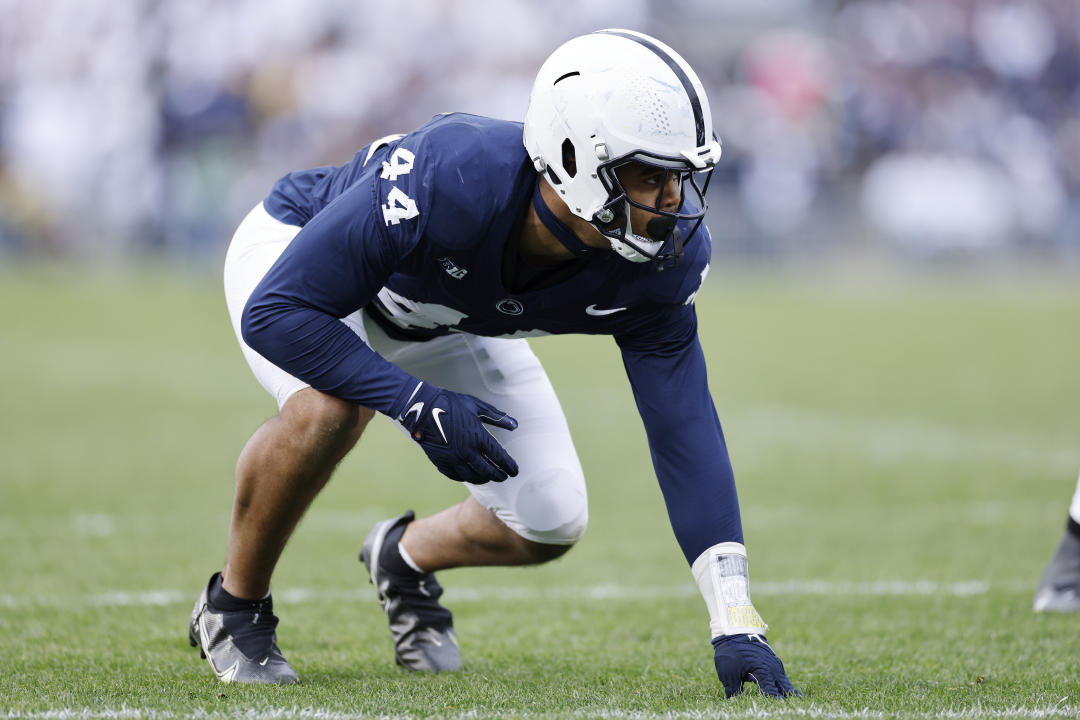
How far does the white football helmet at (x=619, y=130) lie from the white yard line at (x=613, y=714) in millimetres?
1095

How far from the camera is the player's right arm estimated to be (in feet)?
10.9

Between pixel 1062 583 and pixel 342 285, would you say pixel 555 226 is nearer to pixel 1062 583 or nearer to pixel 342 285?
pixel 342 285

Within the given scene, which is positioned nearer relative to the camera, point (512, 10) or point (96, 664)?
point (96, 664)

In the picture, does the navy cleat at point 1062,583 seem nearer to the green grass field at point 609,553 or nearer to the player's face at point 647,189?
the green grass field at point 609,553

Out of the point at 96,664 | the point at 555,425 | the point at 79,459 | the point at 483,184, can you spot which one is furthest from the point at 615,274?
the point at 79,459

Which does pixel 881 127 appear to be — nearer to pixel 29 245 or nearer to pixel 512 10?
pixel 512 10

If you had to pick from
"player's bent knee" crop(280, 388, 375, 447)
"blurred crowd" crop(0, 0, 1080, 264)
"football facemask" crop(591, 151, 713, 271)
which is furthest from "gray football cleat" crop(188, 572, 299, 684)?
"blurred crowd" crop(0, 0, 1080, 264)

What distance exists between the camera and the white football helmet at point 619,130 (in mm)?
3271

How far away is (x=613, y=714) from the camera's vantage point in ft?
10.9

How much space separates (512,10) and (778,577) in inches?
833

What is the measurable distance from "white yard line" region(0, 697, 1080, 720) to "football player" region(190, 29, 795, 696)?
0.16 m

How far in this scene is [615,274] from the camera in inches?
139

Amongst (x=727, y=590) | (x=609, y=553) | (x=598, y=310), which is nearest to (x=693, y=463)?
(x=727, y=590)

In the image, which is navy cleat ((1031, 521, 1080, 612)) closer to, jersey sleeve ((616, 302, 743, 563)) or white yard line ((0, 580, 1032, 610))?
white yard line ((0, 580, 1032, 610))
